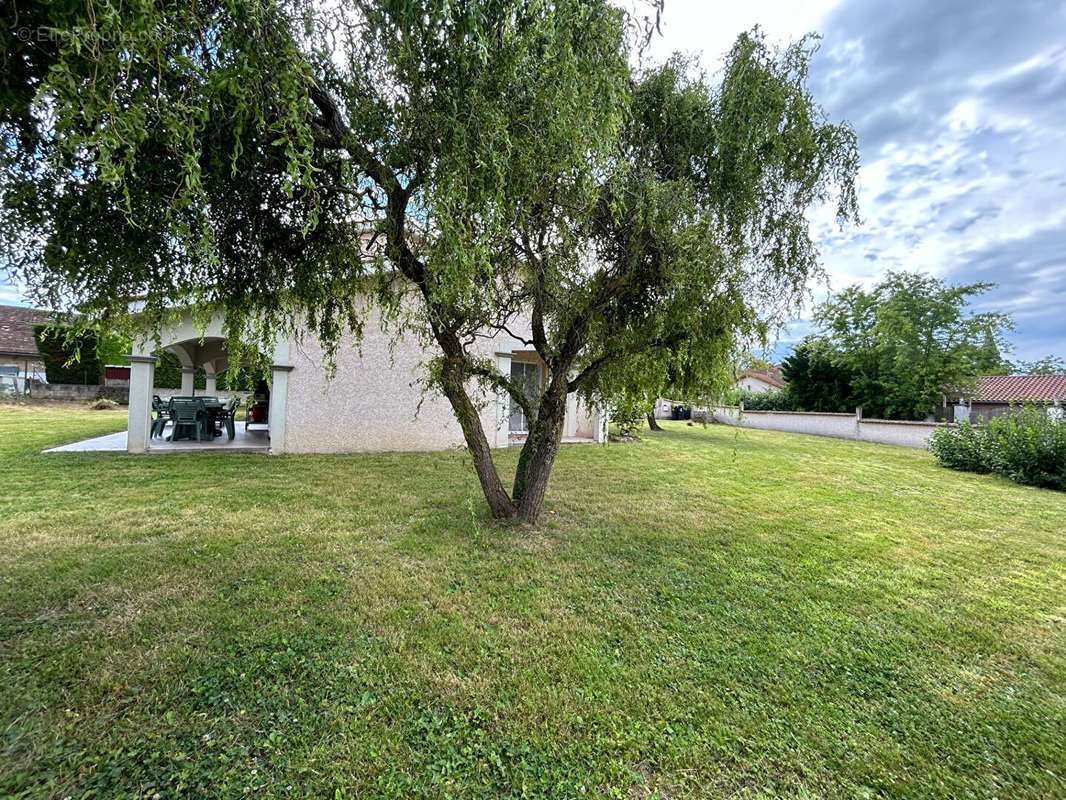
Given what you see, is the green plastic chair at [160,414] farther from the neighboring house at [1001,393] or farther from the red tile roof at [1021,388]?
the red tile roof at [1021,388]

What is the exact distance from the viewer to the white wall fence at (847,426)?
1708cm

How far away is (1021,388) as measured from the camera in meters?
26.3

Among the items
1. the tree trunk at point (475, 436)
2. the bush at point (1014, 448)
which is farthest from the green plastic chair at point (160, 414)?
the bush at point (1014, 448)

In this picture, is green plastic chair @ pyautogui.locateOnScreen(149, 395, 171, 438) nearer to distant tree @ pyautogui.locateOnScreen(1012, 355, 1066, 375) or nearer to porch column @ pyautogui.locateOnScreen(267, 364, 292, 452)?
porch column @ pyautogui.locateOnScreen(267, 364, 292, 452)

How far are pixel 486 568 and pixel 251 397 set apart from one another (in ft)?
49.2

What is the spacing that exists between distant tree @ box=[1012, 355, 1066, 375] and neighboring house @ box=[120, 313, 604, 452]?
35538 mm

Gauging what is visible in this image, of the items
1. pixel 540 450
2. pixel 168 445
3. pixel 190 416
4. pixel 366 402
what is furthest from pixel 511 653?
pixel 190 416

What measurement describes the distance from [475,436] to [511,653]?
2.56 m

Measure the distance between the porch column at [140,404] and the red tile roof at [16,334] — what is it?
71.9 ft

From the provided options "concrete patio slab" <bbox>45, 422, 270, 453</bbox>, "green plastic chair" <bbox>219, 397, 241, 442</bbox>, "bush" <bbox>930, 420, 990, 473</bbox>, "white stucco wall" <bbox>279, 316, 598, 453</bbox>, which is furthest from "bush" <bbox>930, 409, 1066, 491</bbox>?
"green plastic chair" <bbox>219, 397, 241, 442</bbox>

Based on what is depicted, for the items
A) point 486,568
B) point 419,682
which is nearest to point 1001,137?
point 486,568

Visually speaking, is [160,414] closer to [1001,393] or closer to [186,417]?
[186,417]

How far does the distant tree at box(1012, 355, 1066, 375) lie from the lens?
27.2 m

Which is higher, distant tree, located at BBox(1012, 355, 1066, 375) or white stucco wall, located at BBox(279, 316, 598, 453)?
distant tree, located at BBox(1012, 355, 1066, 375)
